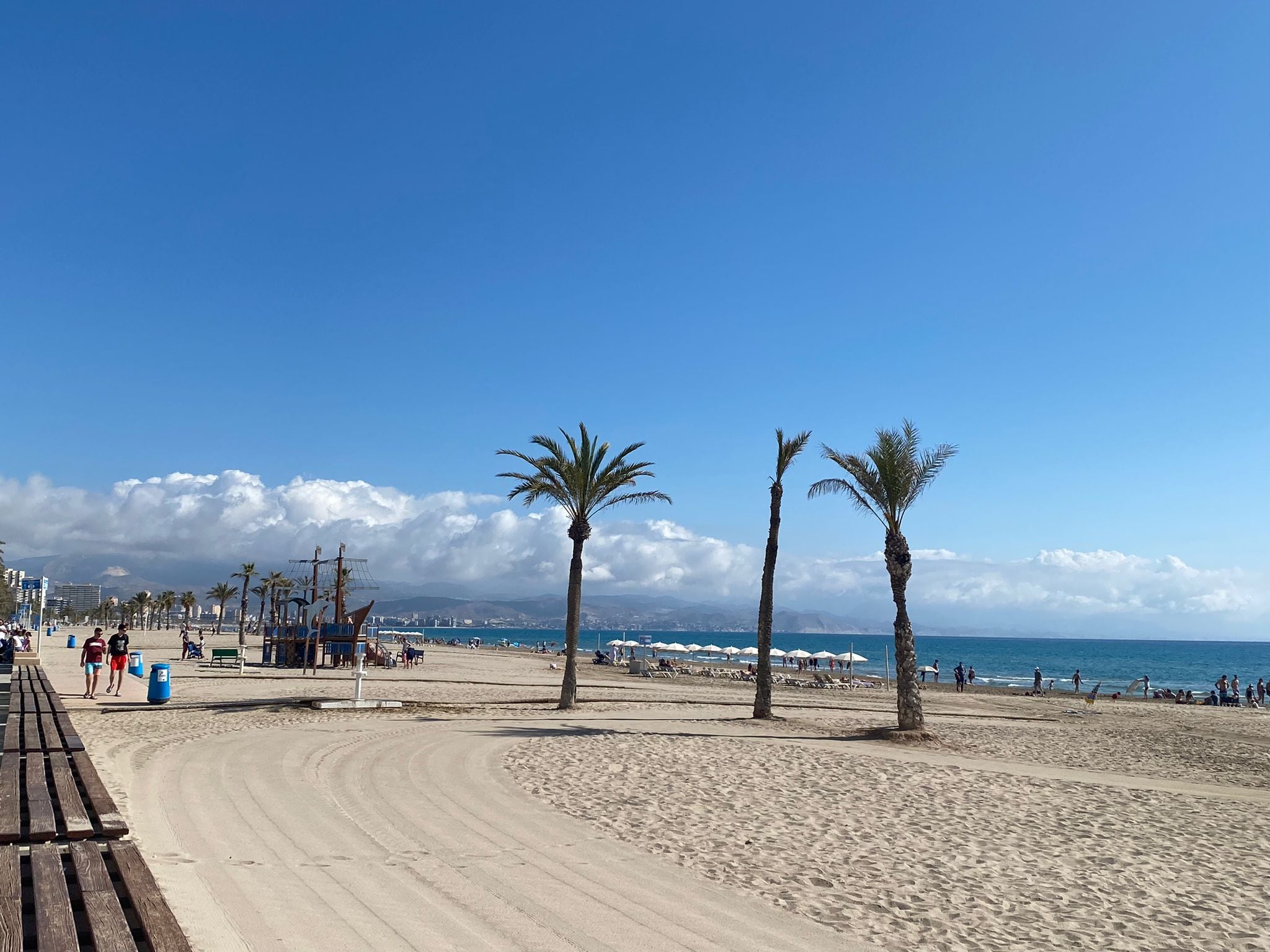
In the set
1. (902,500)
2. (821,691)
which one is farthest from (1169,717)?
(902,500)

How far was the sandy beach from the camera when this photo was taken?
18.4ft

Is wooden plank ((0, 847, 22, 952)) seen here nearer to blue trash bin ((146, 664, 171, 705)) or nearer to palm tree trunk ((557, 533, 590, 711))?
blue trash bin ((146, 664, 171, 705))

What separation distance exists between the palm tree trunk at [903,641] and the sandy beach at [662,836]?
1.36m

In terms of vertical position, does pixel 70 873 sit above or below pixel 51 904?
below

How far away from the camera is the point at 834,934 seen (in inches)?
220

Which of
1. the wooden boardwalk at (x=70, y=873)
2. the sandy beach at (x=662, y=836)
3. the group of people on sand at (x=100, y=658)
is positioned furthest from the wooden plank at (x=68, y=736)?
the group of people on sand at (x=100, y=658)

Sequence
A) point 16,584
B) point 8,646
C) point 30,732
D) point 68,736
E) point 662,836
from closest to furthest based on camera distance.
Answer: point 662,836 → point 68,736 → point 30,732 → point 8,646 → point 16,584

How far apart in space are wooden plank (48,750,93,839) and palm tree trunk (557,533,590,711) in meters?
14.5

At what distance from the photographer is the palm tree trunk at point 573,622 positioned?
22.6m

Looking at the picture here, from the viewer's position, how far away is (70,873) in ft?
17.2

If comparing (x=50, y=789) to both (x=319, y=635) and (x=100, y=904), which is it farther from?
(x=319, y=635)

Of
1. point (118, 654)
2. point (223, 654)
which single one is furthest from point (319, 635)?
point (118, 654)

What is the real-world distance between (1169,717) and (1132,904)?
3308 cm

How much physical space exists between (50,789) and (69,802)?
2.80ft
